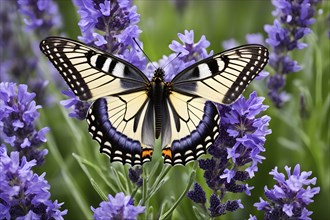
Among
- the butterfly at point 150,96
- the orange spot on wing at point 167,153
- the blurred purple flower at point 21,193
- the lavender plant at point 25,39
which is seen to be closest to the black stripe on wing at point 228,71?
the butterfly at point 150,96

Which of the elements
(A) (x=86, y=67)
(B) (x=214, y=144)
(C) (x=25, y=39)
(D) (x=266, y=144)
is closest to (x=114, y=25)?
(A) (x=86, y=67)

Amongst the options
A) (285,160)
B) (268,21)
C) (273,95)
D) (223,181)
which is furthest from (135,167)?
(268,21)

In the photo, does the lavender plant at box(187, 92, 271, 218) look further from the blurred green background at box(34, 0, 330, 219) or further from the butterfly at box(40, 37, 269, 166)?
the blurred green background at box(34, 0, 330, 219)

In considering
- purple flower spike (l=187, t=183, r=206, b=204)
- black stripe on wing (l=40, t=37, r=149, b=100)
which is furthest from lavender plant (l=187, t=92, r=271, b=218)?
black stripe on wing (l=40, t=37, r=149, b=100)

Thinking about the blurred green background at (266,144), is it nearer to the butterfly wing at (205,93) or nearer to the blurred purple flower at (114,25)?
the butterfly wing at (205,93)

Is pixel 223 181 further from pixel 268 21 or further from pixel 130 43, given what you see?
pixel 268 21

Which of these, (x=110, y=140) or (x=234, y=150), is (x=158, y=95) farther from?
(x=234, y=150)
